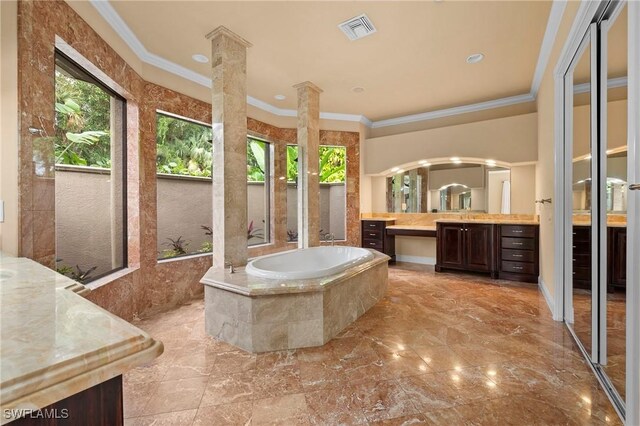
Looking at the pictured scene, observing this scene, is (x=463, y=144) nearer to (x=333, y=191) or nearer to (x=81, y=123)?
(x=333, y=191)

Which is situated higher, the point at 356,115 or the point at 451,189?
the point at 356,115

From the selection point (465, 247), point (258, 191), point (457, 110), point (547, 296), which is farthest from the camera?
point (457, 110)

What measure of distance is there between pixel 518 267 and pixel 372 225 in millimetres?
2369

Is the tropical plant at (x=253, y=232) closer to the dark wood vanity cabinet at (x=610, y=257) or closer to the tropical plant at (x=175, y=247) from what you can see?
the tropical plant at (x=175, y=247)

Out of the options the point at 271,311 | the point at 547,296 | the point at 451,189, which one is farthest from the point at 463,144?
the point at 271,311

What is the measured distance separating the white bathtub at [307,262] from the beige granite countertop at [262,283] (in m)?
0.05

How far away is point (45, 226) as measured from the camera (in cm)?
196

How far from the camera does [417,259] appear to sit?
5.68m

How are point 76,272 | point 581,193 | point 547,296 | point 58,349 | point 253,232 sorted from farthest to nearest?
point 253,232
point 547,296
point 76,272
point 581,193
point 58,349

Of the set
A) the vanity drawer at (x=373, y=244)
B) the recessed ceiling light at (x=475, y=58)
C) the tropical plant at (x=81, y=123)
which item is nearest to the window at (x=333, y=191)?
the vanity drawer at (x=373, y=244)

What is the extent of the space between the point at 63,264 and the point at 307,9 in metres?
3.05

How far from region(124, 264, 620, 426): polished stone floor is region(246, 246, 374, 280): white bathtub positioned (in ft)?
1.88

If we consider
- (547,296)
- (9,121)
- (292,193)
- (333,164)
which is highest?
(333,164)

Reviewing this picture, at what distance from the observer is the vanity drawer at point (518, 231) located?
4172 mm
